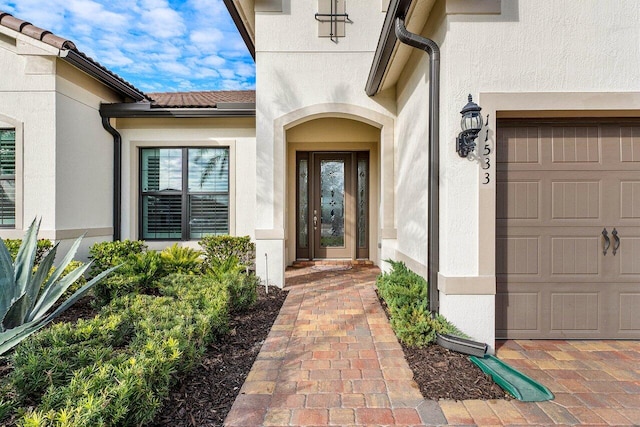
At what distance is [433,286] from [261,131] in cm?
390

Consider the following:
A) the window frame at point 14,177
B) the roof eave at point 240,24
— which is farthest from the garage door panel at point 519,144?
the window frame at point 14,177

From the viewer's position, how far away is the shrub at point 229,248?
21.6 ft

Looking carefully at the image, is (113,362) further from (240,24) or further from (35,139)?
(240,24)

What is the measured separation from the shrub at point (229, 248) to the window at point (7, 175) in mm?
3375

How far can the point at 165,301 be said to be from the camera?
396 centimetres

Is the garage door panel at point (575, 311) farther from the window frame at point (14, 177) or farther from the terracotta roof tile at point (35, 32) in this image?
the window frame at point (14, 177)

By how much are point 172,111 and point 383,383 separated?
6393mm

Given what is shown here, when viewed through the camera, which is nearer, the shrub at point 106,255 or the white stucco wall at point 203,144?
the shrub at point 106,255

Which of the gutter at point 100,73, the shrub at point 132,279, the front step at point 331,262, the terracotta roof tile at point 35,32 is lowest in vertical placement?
the front step at point 331,262

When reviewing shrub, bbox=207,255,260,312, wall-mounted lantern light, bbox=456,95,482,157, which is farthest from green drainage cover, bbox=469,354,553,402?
shrub, bbox=207,255,260,312

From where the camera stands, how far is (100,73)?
245 inches

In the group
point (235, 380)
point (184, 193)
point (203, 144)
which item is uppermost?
point (203, 144)

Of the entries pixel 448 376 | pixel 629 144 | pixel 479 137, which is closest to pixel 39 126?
pixel 479 137

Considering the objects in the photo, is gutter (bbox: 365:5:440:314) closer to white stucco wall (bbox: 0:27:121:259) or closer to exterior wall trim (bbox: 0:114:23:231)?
white stucco wall (bbox: 0:27:121:259)
